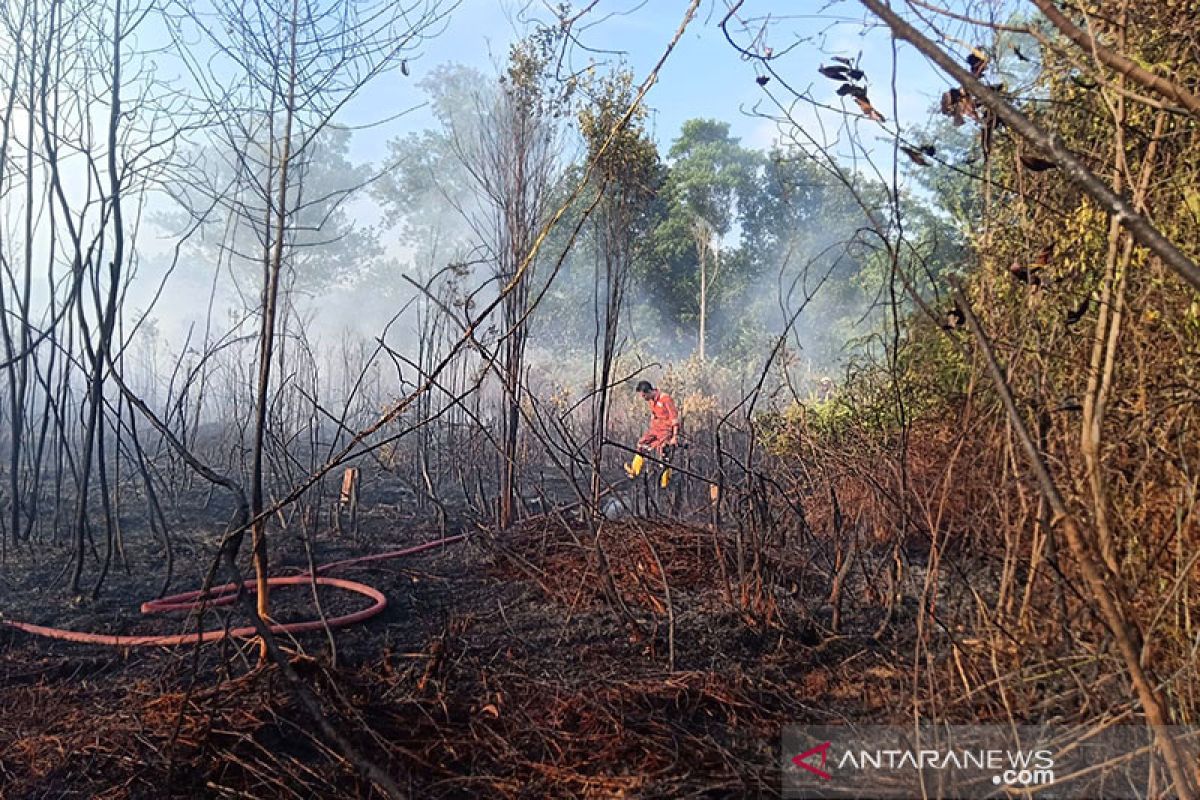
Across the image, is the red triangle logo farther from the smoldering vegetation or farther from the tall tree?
the tall tree

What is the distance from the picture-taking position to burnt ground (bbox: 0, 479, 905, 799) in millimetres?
2402

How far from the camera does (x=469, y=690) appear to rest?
3.00 metres

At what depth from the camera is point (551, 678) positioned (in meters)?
3.18

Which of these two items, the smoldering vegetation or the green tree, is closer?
the smoldering vegetation

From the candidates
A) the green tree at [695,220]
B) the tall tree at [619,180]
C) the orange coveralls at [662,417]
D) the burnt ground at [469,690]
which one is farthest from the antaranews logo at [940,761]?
the green tree at [695,220]

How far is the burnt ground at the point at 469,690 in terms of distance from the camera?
7.88 ft

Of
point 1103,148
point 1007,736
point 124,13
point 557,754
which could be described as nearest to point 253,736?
point 557,754

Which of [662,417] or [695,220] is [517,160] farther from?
[695,220]

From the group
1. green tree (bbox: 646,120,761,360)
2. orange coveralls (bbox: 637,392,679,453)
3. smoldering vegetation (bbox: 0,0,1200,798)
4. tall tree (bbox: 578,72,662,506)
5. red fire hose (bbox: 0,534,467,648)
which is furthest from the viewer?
green tree (bbox: 646,120,761,360)

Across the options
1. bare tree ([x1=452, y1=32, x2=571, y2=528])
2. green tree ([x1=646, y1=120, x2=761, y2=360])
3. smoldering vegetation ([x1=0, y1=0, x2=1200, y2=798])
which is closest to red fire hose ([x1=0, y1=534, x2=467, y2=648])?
smoldering vegetation ([x1=0, y1=0, x2=1200, y2=798])

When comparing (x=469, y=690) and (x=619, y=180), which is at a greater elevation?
(x=619, y=180)

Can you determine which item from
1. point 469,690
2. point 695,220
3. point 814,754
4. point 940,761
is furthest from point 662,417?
point 695,220

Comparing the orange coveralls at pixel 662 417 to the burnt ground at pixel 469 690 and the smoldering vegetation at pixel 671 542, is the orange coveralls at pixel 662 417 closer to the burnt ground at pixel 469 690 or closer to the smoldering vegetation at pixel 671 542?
the smoldering vegetation at pixel 671 542

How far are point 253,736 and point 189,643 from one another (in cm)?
115
